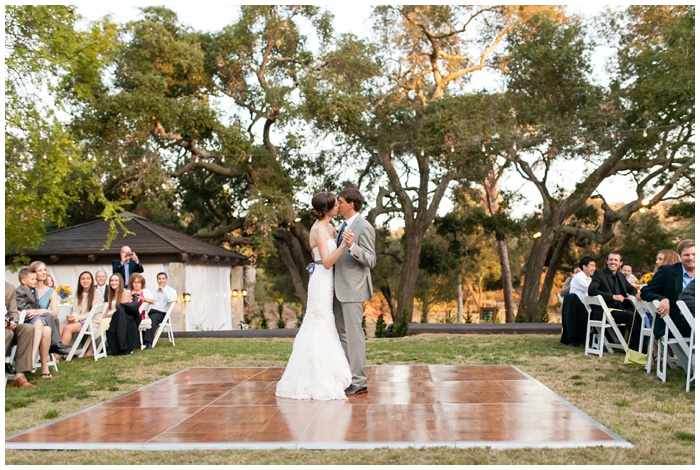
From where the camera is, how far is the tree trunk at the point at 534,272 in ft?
74.4

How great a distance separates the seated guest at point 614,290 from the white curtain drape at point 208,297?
12.3 meters

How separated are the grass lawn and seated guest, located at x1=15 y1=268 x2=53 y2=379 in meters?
0.30

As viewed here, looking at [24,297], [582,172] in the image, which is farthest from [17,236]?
[582,172]

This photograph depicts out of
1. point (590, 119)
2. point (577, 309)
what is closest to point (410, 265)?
point (590, 119)

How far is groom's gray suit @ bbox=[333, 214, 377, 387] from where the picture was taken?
6.18 metres

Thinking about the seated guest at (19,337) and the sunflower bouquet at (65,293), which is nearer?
the seated guest at (19,337)

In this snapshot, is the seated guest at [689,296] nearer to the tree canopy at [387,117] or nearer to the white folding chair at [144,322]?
the white folding chair at [144,322]

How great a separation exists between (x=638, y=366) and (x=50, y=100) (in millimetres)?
13283

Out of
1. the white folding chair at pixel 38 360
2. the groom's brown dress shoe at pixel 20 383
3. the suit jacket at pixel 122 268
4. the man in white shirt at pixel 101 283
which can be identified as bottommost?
the groom's brown dress shoe at pixel 20 383

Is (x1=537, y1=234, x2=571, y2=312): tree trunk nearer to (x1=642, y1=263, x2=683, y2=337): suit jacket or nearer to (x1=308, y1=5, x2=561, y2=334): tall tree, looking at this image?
(x1=308, y1=5, x2=561, y2=334): tall tree

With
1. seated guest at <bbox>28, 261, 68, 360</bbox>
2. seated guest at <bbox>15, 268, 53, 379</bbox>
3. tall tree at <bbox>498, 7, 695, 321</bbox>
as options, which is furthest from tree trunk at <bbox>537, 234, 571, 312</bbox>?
seated guest at <bbox>15, 268, 53, 379</bbox>

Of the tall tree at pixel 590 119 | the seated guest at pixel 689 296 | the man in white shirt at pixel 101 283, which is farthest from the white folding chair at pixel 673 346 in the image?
the tall tree at pixel 590 119

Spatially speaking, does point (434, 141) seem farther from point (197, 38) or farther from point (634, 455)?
point (634, 455)

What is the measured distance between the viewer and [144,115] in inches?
764
